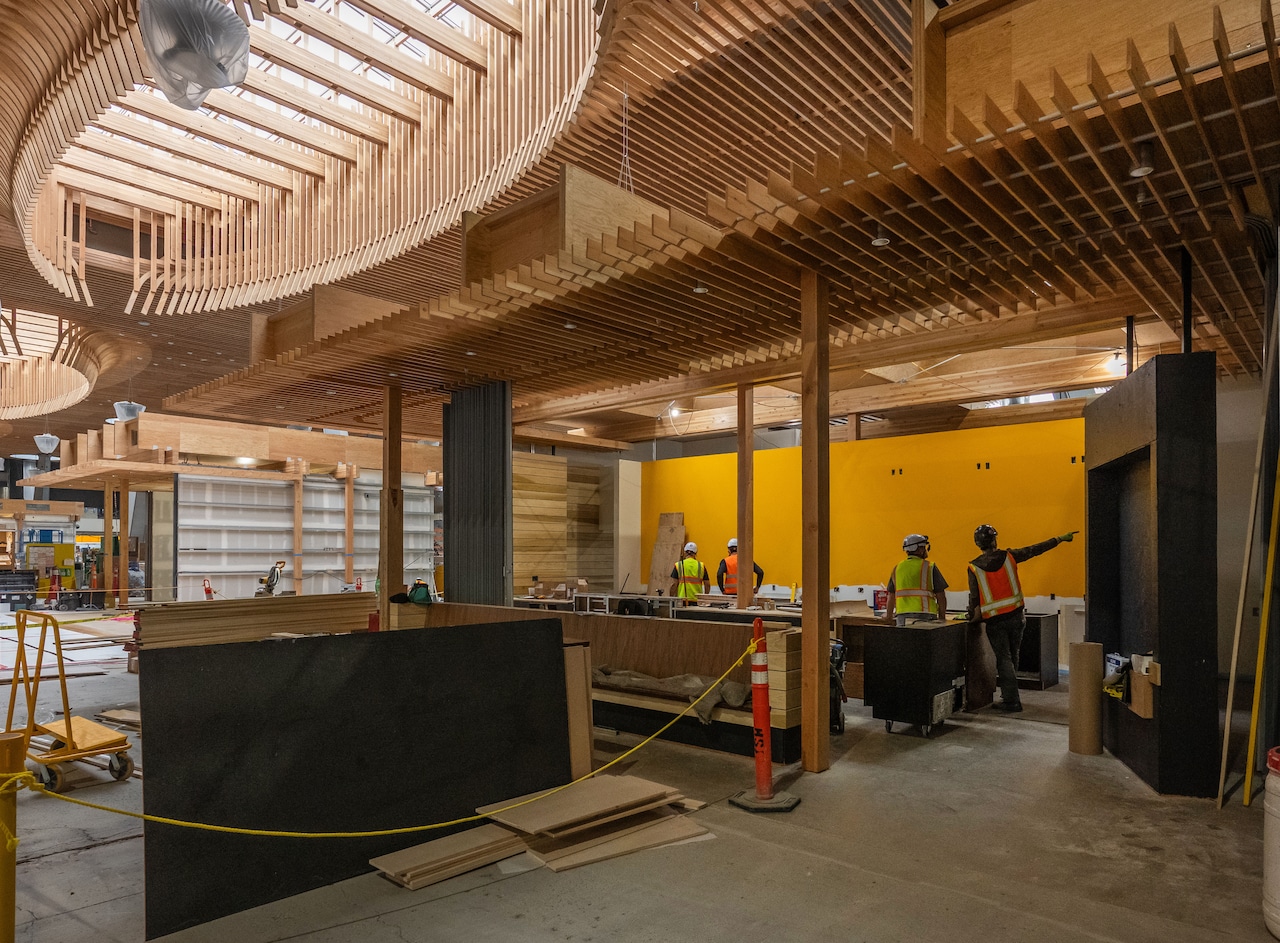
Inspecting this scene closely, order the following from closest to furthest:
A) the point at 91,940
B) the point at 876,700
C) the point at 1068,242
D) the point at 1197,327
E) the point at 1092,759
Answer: the point at 91,940 → the point at 1068,242 → the point at 1092,759 → the point at 876,700 → the point at 1197,327

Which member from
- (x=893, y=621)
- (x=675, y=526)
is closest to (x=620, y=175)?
(x=893, y=621)

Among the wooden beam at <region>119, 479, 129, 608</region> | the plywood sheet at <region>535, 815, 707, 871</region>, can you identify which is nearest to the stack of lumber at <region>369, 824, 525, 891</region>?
the plywood sheet at <region>535, 815, 707, 871</region>

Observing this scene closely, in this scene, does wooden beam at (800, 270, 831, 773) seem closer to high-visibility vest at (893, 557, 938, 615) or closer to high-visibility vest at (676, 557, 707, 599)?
high-visibility vest at (893, 557, 938, 615)

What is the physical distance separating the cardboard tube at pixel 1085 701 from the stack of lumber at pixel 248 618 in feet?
18.7

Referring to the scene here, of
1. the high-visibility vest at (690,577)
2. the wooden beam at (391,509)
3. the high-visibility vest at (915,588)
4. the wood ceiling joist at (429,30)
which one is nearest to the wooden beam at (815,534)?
the high-visibility vest at (915,588)

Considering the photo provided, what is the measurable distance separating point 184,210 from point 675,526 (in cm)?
940

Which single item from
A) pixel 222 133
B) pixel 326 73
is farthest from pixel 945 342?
pixel 222 133

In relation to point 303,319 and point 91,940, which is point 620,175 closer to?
point 303,319

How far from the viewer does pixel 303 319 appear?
9266mm

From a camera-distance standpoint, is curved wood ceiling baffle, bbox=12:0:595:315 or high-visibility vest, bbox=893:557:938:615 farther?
high-visibility vest, bbox=893:557:938:615

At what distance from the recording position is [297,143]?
918 cm

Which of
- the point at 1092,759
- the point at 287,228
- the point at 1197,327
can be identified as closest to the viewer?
the point at 1092,759

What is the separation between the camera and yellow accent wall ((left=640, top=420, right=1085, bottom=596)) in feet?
36.3

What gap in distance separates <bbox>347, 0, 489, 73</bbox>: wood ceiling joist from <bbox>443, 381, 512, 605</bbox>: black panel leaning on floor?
10.9ft
